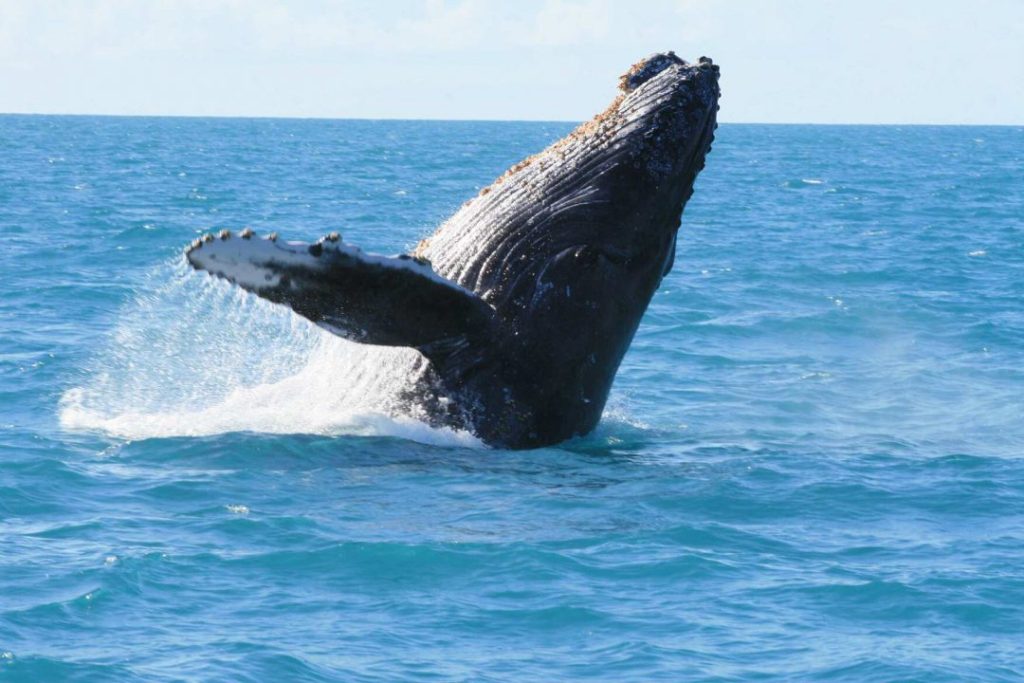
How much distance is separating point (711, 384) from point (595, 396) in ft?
18.0

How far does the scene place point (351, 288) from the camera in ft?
34.9

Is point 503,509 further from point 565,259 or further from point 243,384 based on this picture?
point 243,384

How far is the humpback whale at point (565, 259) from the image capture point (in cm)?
1219

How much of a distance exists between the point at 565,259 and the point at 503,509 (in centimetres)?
216

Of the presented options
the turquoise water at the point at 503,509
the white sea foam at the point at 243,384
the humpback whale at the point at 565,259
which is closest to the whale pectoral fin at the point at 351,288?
the humpback whale at the point at 565,259

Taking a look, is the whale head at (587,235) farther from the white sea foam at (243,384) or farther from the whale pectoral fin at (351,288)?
the white sea foam at (243,384)

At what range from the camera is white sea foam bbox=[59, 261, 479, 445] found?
13.0 meters

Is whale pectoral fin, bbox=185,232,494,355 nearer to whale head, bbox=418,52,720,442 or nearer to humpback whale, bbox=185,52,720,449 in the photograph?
humpback whale, bbox=185,52,720,449

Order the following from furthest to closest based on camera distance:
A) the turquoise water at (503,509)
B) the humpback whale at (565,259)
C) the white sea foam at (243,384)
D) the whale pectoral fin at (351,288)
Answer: the white sea foam at (243,384), the humpback whale at (565,259), the whale pectoral fin at (351,288), the turquoise water at (503,509)

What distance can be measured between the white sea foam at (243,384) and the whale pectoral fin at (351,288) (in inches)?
18.0

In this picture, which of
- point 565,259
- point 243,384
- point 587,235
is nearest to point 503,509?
point 565,259

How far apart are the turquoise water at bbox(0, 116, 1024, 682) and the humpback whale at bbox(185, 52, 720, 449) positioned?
476mm

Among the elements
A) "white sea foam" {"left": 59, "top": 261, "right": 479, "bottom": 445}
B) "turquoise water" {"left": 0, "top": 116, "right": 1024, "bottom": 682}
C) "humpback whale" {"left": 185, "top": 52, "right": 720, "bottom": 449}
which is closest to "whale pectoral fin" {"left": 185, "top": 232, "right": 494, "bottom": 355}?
"humpback whale" {"left": 185, "top": 52, "right": 720, "bottom": 449}

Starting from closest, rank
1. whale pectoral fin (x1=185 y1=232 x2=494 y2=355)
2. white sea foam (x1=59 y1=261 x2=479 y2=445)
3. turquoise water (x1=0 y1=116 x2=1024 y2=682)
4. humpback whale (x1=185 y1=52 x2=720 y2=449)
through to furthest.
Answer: turquoise water (x1=0 y1=116 x2=1024 y2=682)
whale pectoral fin (x1=185 y1=232 x2=494 y2=355)
humpback whale (x1=185 y1=52 x2=720 y2=449)
white sea foam (x1=59 y1=261 x2=479 y2=445)
